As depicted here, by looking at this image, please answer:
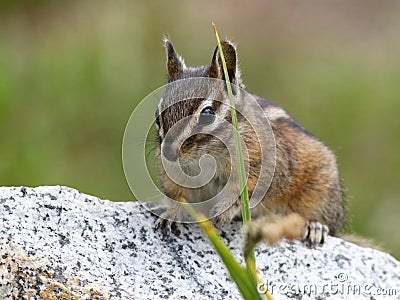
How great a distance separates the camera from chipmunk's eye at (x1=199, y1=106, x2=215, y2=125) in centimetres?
375

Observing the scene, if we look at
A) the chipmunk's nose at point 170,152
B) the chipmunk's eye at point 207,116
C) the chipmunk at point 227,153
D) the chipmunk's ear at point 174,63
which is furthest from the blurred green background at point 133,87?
the chipmunk's nose at point 170,152

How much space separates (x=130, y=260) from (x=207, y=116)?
31.0 inches

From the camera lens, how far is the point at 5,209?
322 cm

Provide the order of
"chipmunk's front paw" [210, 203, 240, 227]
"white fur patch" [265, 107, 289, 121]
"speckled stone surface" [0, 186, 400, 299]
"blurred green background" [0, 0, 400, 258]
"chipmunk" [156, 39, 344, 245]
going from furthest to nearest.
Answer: "blurred green background" [0, 0, 400, 258] < "white fur patch" [265, 107, 289, 121] < "chipmunk's front paw" [210, 203, 240, 227] < "chipmunk" [156, 39, 344, 245] < "speckled stone surface" [0, 186, 400, 299]

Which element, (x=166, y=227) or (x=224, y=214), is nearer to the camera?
(x=166, y=227)

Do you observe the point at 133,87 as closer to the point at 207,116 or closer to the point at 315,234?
the point at 315,234

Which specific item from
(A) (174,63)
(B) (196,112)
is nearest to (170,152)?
(B) (196,112)

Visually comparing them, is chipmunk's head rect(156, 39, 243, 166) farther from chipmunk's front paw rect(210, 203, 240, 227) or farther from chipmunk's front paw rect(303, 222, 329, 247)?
chipmunk's front paw rect(303, 222, 329, 247)

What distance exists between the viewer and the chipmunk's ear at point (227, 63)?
393 cm

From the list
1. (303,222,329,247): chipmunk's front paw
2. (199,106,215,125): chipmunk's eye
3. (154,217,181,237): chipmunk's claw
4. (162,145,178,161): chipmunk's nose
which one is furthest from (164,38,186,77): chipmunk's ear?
(303,222,329,247): chipmunk's front paw

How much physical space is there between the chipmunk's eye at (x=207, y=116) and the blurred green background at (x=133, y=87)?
9.12ft

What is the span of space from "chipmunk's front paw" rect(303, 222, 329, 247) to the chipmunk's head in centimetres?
55

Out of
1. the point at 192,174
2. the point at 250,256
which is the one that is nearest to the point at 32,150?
the point at 192,174

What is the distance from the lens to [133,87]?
7.63m
